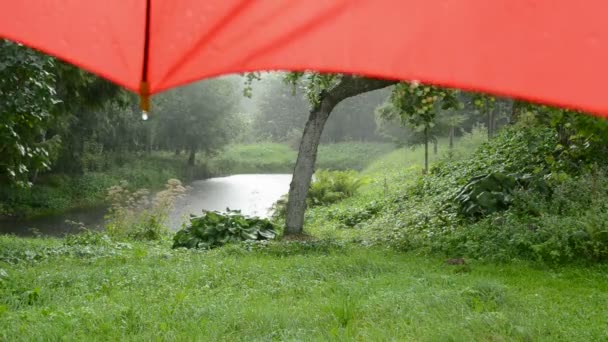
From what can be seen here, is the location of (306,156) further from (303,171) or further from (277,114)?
(277,114)

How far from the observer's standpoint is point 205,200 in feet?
77.9

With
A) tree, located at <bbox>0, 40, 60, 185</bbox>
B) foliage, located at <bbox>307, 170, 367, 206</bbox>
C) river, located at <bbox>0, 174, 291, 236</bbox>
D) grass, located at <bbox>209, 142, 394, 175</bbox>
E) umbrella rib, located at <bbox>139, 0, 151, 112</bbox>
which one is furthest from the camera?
grass, located at <bbox>209, 142, 394, 175</bbox>

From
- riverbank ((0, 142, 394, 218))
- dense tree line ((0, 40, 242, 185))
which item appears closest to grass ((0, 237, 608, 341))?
dense tree line ((0, 40, 242, 185))

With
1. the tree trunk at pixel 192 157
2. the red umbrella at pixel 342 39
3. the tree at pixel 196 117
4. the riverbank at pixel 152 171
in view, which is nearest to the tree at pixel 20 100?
the red umbrella at pixel 342 39

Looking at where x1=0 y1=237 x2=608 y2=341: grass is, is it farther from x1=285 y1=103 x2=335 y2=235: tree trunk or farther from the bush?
x1=285 y1=103 x2=335 y2=235: tree trunk

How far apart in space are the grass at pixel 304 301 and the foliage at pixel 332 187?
12108 millimetres

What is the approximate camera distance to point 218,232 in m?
11.7

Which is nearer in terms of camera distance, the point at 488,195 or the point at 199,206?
the point at 488,195

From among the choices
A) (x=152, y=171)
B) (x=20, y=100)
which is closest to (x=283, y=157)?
(x=152, y=171)

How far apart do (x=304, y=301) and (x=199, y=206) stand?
1660 cm

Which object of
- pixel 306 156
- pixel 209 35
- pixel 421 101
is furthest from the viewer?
pixel 306 156

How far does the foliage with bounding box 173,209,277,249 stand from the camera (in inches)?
452

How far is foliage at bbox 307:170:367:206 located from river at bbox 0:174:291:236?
1.70 m

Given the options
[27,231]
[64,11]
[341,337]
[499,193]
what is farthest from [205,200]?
[64,11]
